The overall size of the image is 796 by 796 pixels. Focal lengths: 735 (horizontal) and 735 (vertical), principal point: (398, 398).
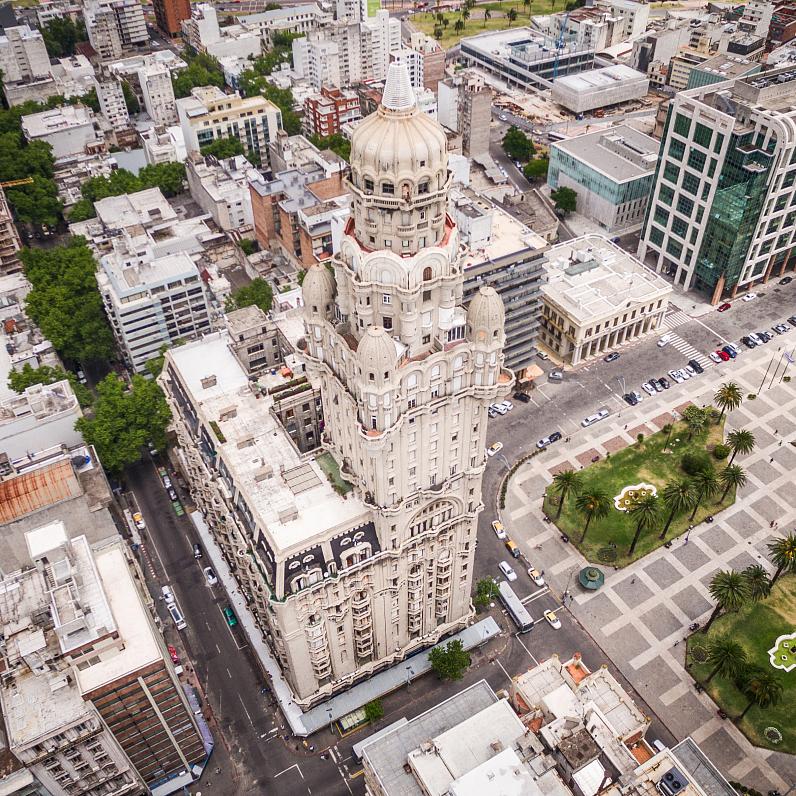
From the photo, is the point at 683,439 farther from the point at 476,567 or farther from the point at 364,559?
the point at 364,559

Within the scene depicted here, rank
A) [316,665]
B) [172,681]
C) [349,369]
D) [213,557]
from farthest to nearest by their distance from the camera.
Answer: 1. [213,557]
2. [316,665]
3. [172,681]
4. [349,369]

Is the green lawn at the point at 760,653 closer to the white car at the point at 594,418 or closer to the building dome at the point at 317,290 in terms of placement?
the white car at the point at 594,418

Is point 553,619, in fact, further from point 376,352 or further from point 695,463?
point 376,352

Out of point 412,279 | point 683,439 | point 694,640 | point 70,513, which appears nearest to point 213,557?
point 70,513

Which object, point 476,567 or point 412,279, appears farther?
point 476,567

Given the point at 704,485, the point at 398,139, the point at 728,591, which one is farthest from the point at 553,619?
the point at 398,139

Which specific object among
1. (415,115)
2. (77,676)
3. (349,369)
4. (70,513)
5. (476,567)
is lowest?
(476,567)
